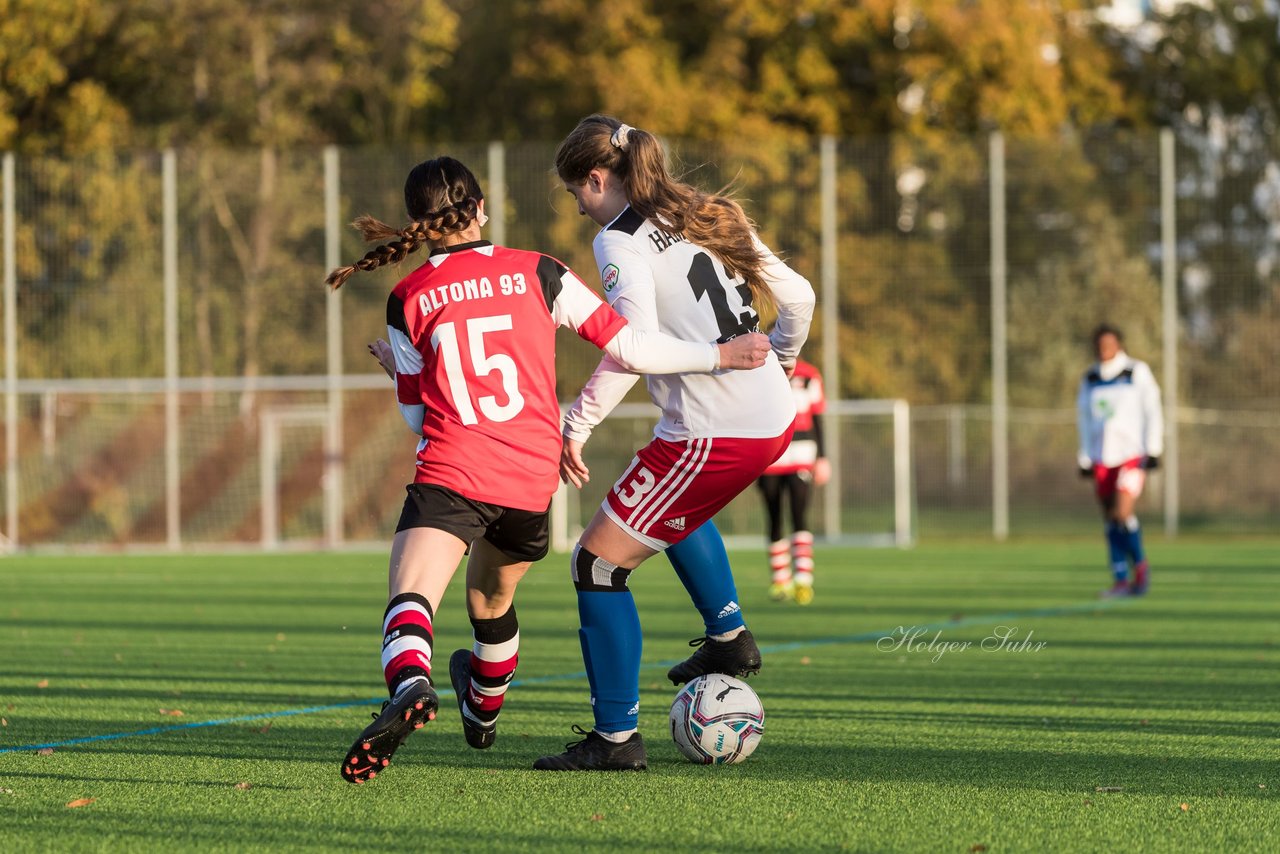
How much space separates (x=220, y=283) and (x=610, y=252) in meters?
19.9

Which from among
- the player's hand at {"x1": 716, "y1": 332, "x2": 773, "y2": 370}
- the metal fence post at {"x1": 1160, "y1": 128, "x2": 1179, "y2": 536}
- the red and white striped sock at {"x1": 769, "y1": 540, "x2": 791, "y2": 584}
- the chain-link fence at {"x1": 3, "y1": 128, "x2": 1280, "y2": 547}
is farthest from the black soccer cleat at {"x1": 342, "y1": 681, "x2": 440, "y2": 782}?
the metal fence post at {"x1": 1160, "y1": 128, "x2": 1179, "y2": 536}

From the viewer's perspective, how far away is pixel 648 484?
5457 mm

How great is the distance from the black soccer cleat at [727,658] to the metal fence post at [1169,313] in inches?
742

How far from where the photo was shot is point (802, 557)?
1308 centimetres

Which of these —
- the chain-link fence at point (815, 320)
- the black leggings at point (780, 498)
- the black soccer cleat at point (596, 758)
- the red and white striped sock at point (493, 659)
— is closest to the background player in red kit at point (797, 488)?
the black leggings at point (780, 498)

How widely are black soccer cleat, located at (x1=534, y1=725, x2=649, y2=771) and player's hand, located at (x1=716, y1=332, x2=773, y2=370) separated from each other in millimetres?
1152

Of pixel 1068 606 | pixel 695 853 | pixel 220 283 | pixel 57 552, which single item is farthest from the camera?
pixel 220 283

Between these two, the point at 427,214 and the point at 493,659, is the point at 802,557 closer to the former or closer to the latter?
the point at 493,659

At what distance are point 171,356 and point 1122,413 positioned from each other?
13.9 metres

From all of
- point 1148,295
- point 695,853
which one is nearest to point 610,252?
point 695,853

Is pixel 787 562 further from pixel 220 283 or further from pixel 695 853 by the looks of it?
pixel 220 283

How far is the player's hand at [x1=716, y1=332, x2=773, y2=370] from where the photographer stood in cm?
519

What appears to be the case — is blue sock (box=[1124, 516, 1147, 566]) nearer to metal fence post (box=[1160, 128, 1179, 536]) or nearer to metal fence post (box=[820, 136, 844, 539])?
metal fence post (box=[820, 136, 844, 539])

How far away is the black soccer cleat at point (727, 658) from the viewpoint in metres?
5.89
